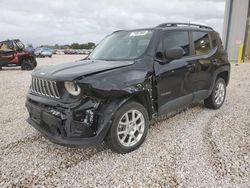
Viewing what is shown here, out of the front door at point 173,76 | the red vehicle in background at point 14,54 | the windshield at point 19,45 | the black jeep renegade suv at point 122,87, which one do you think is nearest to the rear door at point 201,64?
the black jeep renegade suv at point 122,87

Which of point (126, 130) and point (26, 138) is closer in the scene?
point (126, 130)

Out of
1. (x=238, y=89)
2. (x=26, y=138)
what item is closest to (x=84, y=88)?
(x=26, y=138)

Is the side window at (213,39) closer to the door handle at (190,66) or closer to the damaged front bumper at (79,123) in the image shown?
the door handle at (190,66)

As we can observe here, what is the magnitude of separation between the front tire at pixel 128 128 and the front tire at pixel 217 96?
228cm

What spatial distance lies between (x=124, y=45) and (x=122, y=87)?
1.25 m

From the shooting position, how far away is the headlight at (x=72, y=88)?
2.56 meters

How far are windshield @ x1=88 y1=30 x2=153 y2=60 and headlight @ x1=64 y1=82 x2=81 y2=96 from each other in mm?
1114

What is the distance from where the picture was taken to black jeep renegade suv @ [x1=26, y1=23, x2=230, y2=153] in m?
2.57

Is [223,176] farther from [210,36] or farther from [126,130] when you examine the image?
[210,36]

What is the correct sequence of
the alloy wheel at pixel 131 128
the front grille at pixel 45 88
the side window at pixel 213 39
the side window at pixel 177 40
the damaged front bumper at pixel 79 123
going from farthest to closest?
the side window at pixel 213 39 → the side window at pixel 177 40 → the alloy wheel at pixel 131 128 → the front grille at pixel 45 88 → the damaged front bumper at pixel 79 123

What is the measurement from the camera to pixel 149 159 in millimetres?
2852

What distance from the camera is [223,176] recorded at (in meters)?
2.46

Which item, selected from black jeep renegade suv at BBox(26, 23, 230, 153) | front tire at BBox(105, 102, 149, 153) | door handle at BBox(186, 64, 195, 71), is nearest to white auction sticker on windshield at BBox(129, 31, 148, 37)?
black jeep renegade suv at BBox(26, 23, 230, 153)

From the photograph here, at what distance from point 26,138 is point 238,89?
659cm
